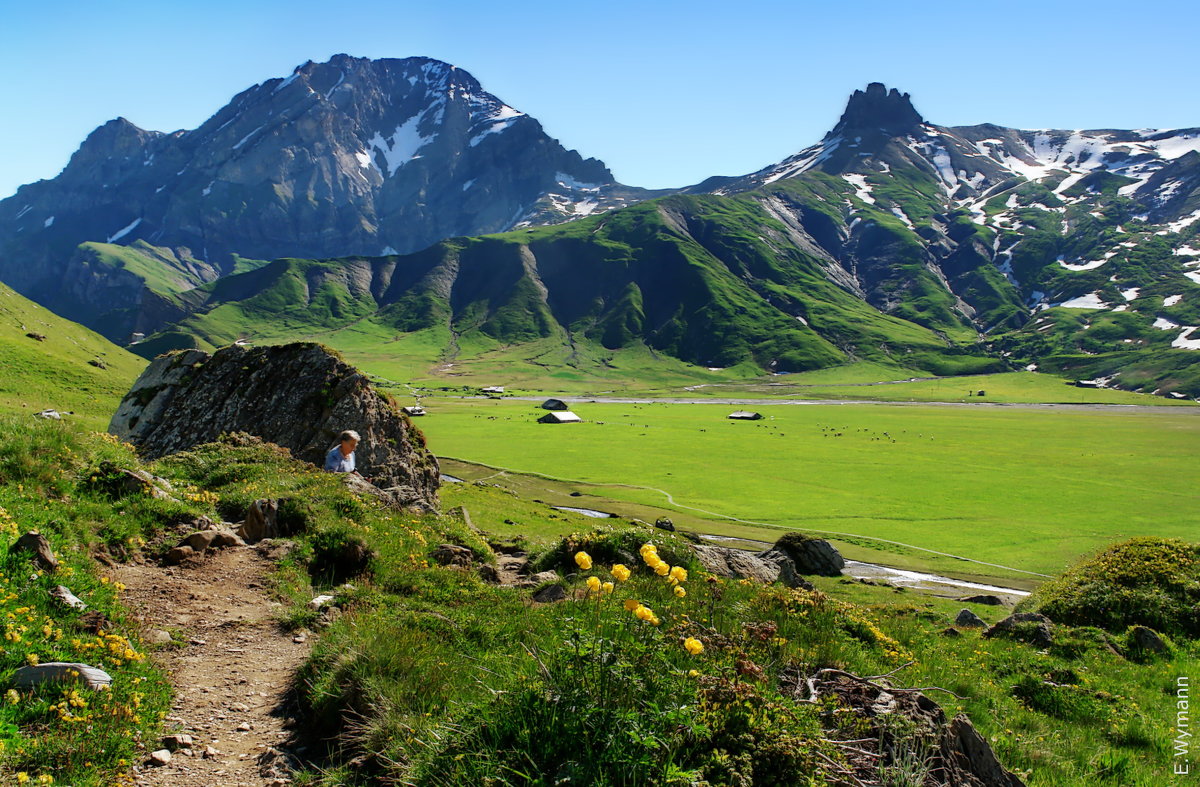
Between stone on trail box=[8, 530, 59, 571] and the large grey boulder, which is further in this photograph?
the large grey boulder

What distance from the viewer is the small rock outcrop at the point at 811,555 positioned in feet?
115

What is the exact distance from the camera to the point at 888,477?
72.2 metres

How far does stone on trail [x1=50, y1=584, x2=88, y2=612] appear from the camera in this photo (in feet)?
28.2

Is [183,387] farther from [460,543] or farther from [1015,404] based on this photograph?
[1015,404]

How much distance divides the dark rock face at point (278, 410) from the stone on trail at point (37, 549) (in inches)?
770

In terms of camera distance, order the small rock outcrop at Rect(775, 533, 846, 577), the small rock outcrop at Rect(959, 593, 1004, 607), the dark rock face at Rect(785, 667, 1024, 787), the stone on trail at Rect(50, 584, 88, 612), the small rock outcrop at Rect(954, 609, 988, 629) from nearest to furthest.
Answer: the dark rock face at Rect(785, 667, 1024, 787)
the stone on trail at Rect(50, 584, 88, 612)
the small rock outcrop at Rect(954, 609, 988, 629)
the small rock outcrop at Rect(959, 593, 1004, 607)
the small rock outcrop at Rect(775, 533, 846, 577)

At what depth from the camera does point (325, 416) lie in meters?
30.2

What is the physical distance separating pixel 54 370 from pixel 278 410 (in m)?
42.9

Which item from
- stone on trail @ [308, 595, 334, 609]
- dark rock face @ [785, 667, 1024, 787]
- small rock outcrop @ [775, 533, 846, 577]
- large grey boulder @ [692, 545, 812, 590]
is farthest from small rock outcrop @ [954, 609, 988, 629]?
stone on trail @ [308, 595, 334, 609]

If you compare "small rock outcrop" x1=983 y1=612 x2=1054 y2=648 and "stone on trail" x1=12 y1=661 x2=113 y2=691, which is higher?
"stone on trail" x1=12 y1=661 x2=113 y2=691

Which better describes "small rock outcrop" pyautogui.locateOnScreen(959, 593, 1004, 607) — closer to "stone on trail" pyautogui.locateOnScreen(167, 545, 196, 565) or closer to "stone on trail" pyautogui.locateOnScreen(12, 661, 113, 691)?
"stone on trail" pyautogui.locateOnScreen(167, 545, 196, 565)

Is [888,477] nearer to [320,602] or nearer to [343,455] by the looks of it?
[343,455]

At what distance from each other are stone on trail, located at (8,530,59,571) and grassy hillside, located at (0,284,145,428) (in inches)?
1374

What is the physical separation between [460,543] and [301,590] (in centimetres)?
631
